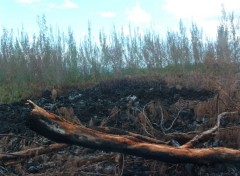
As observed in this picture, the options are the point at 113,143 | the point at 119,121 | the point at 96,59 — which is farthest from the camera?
the point at 96,59

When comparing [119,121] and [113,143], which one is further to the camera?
[119,121]

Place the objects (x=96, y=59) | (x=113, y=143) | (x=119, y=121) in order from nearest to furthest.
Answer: (x=113, y=143)
(x=119, y=121)
(x=96, y=59)

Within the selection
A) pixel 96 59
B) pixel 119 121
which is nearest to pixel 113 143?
pixel 119 121

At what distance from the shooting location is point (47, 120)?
323cm

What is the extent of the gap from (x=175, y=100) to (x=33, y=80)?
490 centimetres

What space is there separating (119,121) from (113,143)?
2.81m

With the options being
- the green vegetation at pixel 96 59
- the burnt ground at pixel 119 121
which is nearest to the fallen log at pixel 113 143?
the burnt ground at pixel 119 121

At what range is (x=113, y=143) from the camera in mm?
3473

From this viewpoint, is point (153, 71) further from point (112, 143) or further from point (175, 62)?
point (112, 143)

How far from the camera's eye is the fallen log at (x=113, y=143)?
3237mm

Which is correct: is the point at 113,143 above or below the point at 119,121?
below

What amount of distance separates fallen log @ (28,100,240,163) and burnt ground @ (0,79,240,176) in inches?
6.7

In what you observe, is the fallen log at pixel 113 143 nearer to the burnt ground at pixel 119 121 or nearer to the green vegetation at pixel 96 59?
the burnt ground at pixel 119 121

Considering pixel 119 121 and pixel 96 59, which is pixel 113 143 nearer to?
pixel 119 121
